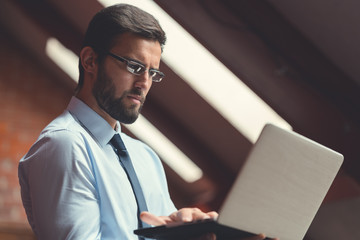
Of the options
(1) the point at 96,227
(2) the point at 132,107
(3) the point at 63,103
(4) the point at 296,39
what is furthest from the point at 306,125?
(3) the point at 63,103

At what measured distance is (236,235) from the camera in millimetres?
1249

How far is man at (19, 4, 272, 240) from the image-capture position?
1268 mm

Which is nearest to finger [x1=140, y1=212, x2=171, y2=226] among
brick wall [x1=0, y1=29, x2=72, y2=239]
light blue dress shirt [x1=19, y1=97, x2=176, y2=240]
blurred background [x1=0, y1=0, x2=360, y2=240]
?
A: light blue dress shirt [x1=19, y1=97, x2=176, y2=240]

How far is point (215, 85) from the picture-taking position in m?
3.64

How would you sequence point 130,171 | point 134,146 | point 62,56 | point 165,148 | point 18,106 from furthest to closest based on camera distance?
point 18,106 → point 165,148 → point 62,56 → point 134,146 → point 130,171

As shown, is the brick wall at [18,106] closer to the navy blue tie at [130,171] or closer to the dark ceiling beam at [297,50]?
the dark ceiling beam at [297,50]

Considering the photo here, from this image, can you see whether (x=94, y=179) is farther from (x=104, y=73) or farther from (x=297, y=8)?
(x=297, y=8)

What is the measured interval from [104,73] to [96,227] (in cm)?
44

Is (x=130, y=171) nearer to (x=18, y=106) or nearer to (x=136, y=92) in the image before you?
(x=136, y=92)

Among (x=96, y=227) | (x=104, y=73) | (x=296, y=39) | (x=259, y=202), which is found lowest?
(x=96, y=227)

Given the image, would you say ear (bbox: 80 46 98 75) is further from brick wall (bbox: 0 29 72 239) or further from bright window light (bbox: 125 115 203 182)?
brick wall (bbox: 0 29 72 239)

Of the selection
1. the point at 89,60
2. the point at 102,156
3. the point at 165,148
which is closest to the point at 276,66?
the point at 89,60

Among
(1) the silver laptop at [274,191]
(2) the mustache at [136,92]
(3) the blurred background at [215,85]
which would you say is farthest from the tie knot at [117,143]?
(3) the blurred background at [215,85]

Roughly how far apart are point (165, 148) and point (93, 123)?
3564 millimetres
